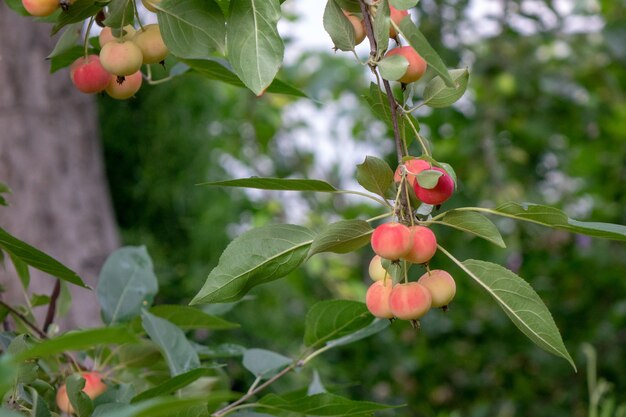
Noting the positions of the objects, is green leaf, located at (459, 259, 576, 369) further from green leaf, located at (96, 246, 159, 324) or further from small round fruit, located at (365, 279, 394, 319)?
green leaf, located at (96, 246, 159, 324)

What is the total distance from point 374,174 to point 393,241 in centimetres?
6

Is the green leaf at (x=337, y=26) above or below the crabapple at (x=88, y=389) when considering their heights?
above

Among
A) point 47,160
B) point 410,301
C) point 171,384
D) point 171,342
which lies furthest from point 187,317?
point 47,160

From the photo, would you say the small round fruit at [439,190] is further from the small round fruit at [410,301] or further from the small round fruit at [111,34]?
the small round fruit at [111,34]

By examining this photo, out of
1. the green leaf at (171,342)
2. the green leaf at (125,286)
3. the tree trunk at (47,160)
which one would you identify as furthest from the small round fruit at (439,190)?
the tree trunk at (47,160)

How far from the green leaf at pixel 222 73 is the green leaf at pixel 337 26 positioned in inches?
5.4

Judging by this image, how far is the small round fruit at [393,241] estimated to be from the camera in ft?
1.42

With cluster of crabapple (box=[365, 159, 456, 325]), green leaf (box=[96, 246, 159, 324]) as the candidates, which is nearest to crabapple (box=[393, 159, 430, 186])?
cluster of crabapple (box=[365, 159, 456, 325])

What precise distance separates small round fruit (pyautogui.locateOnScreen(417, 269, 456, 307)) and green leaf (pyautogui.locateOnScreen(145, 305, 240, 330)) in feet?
0.85

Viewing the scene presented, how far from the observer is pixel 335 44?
482 mm

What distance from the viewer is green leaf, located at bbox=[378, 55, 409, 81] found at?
45 centimetres

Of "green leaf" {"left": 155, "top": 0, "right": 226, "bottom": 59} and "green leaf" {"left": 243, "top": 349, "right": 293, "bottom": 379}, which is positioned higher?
"green leaf" {"left": 155, "top": 0, "right": 226, "bottom": 59}

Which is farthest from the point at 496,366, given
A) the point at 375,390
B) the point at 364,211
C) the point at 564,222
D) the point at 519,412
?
the point at 564,222

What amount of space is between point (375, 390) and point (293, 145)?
42.6 inches
